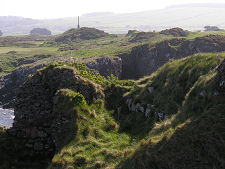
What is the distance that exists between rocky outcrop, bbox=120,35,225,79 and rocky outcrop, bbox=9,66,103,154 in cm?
5759

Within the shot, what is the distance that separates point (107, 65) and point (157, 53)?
21796mm

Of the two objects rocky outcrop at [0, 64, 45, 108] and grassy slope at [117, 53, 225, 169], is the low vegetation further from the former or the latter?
rocky outcrop at [0, 64, 45, 108]

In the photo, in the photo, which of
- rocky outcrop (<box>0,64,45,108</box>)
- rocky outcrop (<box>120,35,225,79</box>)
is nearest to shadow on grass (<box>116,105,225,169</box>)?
rocky outcrop (<box>120,35,225,79</box>)

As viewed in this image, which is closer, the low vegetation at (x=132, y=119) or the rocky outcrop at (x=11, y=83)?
the low vegetation at (x=132, y=119)

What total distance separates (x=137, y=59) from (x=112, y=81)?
58.4m

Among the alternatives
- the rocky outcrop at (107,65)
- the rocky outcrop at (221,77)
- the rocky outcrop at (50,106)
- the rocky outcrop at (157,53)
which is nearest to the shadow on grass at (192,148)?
the rocky outcrop at (221,77)

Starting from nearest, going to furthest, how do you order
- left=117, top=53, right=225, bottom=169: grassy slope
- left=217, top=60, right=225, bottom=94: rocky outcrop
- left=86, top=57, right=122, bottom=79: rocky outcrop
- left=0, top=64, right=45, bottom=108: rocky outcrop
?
left=117, top=53, right=225, bottom=169: grassy slope
left=217, top=60, right=225, bottom=94: rocky outcrop
left=86, top=57, right=122, bottom=79: rocky outcrop
left=0, top=64, right=45, bottom=108: rocky outcrop

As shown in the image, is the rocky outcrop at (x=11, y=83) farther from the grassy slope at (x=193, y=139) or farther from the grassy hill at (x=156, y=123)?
the grassy slope at (x=193, y=139)

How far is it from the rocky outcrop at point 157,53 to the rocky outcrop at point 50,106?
57.6 m

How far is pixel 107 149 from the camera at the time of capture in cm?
1689

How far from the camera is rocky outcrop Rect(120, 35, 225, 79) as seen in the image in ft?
264

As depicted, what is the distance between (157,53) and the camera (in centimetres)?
8325

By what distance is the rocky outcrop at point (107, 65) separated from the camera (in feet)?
231

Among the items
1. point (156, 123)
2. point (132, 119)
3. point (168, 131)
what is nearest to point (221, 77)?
point (168, 131)
